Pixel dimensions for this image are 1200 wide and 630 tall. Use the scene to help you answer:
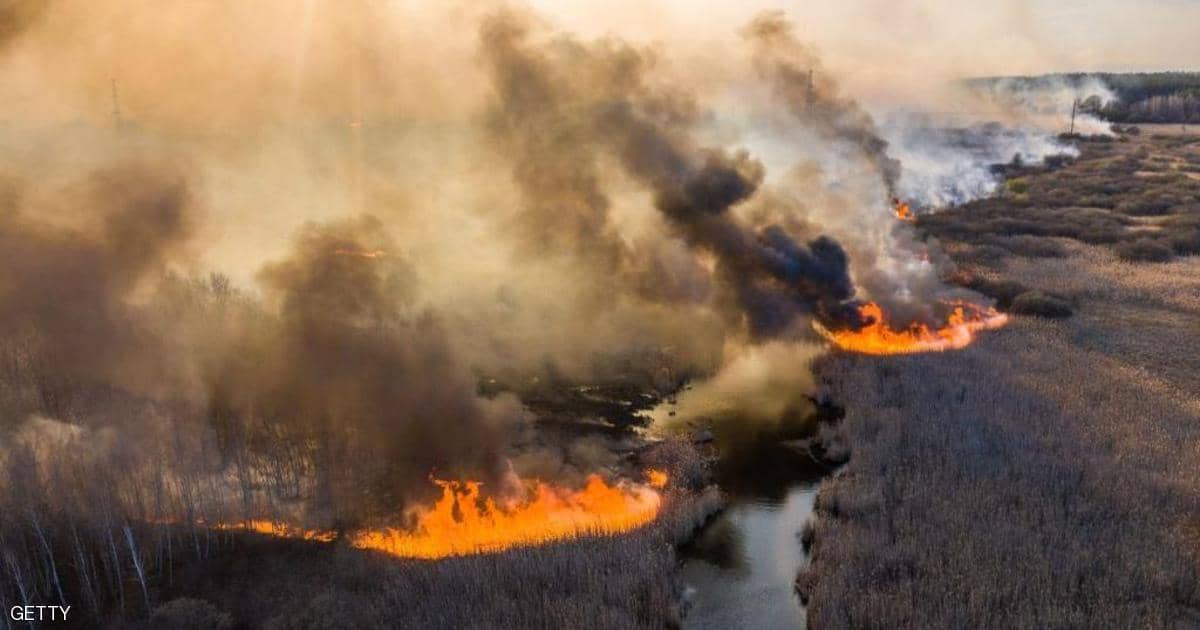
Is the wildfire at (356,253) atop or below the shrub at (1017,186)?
below

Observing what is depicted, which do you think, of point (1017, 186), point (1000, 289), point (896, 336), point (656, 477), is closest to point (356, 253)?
point (656, 477)

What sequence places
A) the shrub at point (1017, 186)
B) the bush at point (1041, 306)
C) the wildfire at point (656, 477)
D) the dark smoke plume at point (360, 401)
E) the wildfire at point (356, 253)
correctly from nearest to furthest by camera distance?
the dark smoke plume at point (360, 401) < the wildfire at point (656, 477) < the wildfire at point (356, 253) < the bush at point (1041, 306) < the shrub at point (1017, 186)

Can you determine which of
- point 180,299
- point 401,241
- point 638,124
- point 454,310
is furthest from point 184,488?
point 401,241

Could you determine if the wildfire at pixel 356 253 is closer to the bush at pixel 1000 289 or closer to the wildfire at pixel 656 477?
the wildfire at pixel 656 477

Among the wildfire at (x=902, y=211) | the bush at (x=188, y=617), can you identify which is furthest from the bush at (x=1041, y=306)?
the bush at (x=188, y=617)

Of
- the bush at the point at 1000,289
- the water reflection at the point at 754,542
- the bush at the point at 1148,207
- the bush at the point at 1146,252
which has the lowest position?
the water reflection at the point at 754,542

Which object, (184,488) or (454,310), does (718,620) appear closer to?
(184,488)

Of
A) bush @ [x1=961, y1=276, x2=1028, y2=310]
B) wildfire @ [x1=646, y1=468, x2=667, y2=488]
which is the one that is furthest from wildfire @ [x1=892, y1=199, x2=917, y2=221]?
wildfire @ [x1=646, y1=468, x2=667, y2=488]
